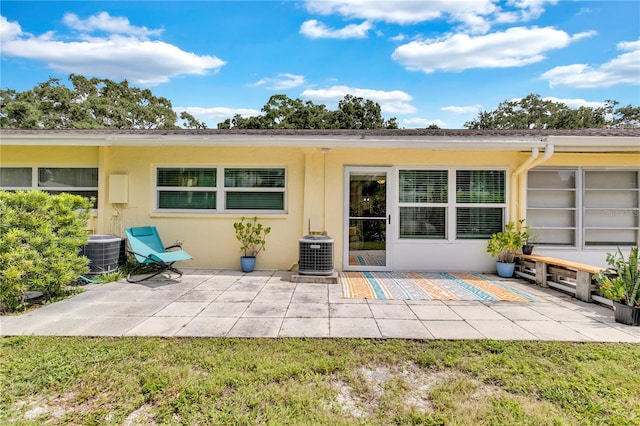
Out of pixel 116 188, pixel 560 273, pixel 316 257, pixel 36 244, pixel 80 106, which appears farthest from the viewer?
pixel 80 106

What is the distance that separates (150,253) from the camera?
18.9 feet

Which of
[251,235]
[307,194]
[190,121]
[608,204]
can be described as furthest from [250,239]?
[190,121]

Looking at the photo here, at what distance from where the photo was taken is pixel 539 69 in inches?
409

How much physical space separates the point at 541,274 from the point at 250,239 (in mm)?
5512

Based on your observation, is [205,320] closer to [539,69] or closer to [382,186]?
[382,186]

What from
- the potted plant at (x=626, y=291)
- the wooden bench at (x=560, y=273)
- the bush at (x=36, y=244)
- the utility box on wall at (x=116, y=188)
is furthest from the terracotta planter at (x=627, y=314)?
the utility box on wall at (x=116, y=188)

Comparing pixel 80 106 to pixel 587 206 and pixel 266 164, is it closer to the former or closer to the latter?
A: pixel 266 164

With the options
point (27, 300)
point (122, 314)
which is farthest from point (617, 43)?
point (27, 300)

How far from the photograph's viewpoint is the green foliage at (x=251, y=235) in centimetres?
646

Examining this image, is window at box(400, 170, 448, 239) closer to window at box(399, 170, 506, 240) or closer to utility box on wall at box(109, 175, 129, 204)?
window at box(399, 170, 506, 240)

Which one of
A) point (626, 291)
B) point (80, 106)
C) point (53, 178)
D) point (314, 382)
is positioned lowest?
point (314, 382)

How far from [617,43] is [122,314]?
12.7 m

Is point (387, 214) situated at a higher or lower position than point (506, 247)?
higher

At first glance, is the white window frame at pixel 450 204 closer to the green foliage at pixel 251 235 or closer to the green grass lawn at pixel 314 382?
the green foliage at pixel 251 235
